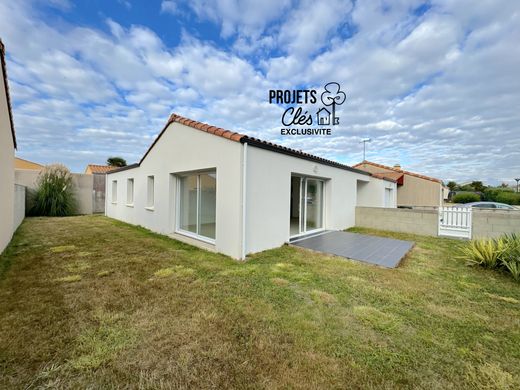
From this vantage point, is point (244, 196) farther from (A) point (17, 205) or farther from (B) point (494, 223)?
(A) point (17, 205)

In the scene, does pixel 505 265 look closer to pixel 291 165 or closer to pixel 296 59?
pixel 291 165

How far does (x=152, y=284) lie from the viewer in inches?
188

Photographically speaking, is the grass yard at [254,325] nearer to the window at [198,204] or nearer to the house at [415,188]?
the window at [198,204]

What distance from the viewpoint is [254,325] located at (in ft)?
10.8

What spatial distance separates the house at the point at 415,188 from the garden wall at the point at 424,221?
6966mm

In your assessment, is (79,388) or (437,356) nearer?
(79,388)

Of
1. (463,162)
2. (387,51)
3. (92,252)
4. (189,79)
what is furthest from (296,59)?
(463,162)

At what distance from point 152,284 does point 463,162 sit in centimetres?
4311

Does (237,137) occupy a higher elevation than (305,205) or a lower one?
higher

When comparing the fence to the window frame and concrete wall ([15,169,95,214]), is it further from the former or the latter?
the window frame

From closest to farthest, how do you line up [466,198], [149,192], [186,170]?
[186,170]
[149,192]
[466,198]

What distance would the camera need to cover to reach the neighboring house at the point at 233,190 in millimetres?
6652
